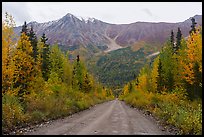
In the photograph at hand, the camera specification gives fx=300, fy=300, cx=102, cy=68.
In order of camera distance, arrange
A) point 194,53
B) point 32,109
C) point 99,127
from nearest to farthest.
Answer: point 99,127, point 32,109, point 194,53

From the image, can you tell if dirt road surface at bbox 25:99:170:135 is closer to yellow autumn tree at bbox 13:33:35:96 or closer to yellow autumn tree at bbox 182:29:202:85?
yellow autumn tree at bbox 13:33:35:96

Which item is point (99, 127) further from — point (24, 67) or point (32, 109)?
point (24, 67)

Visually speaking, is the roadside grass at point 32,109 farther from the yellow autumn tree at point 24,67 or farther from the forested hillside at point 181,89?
the forested hillside at point 181,89

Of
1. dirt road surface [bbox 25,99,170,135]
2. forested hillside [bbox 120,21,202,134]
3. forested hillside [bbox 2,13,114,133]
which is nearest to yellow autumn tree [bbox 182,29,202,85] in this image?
forested hillside [bbox 120,21,202,134]

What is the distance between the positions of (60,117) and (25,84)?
21.0 ft

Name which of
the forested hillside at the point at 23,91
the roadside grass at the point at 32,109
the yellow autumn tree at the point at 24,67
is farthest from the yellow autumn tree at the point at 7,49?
the yellow autumn tree at the point at 24,67

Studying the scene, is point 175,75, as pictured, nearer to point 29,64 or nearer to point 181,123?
point 29,64

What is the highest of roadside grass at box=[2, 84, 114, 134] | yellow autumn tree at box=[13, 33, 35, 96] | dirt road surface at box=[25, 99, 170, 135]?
yellow autumn tree at box=[13, 33, 35, 96]

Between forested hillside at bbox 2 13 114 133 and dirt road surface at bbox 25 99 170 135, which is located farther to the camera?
forested hillside at bbox 2 13 114 133

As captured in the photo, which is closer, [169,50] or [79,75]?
[169,50]

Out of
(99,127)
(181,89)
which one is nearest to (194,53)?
(181,89)

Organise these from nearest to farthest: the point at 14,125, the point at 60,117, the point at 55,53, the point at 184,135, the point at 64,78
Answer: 1. the point at 184,135
2. the point at 14,125
3. the point at 60,117
4. the point at 55,53
5. the point at 64,78

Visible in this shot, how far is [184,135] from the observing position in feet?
51.4

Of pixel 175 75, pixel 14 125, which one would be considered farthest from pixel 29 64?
pixel 175 75
